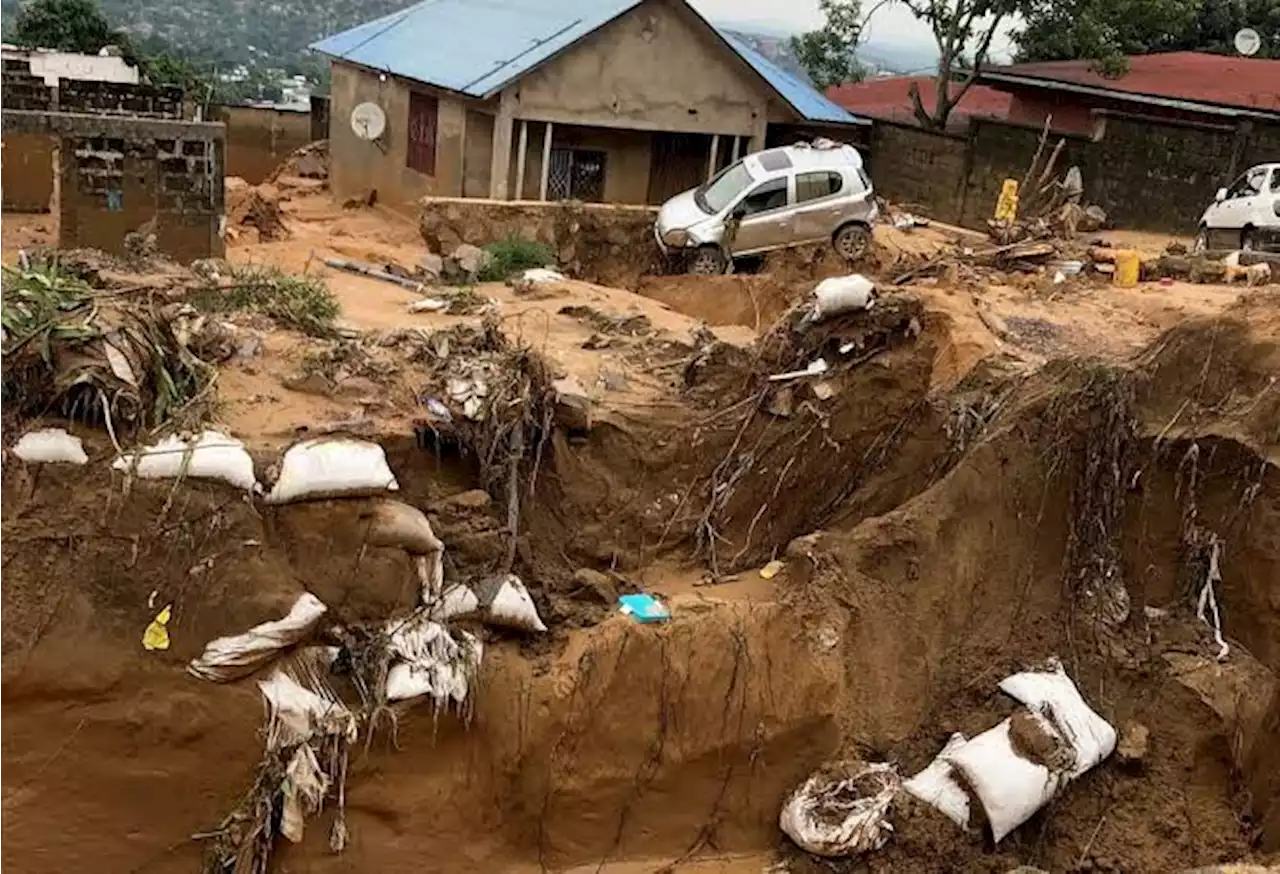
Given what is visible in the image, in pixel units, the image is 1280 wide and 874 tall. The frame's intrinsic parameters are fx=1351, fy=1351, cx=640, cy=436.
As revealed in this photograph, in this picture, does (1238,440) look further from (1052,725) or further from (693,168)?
(693,168)

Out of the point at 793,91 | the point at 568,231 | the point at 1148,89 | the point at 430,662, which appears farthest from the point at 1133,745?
the point at 1148,89

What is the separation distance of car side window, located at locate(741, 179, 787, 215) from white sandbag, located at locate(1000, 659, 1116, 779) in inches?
329

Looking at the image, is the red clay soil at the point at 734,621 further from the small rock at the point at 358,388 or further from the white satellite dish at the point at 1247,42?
the white satellite dish at the point at 1247,42

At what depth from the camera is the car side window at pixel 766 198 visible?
15.4 m

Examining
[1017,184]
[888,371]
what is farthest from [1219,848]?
[1017,184]

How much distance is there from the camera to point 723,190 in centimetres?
1574

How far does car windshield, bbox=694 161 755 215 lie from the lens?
15.5 metres

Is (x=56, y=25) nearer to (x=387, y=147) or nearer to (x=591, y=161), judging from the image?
(x=387, y=147)

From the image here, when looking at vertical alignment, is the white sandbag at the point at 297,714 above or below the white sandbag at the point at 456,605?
below

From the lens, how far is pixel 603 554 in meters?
9.05

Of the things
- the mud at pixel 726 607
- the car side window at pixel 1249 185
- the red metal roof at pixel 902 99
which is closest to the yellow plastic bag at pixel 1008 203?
the car side window at pixel 1249 185

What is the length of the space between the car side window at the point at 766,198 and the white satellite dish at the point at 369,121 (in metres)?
7.97

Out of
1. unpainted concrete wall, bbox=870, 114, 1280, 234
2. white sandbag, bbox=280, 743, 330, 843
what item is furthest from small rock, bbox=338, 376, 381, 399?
unpainted concrete wall, bbox=870, 114, 1280, 234

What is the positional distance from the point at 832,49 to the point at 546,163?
9482mm
